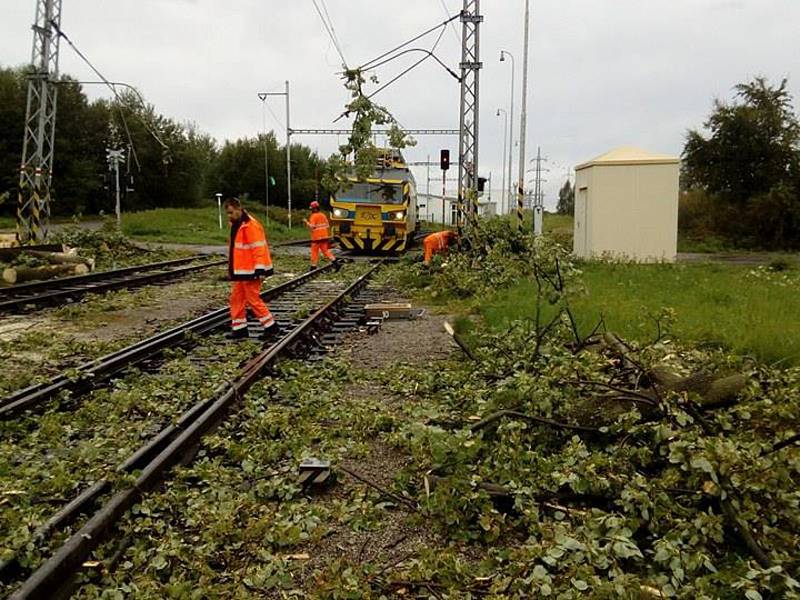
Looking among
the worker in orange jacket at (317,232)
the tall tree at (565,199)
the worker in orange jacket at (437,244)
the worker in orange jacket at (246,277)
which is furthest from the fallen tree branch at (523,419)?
the tall tree at (565,199)

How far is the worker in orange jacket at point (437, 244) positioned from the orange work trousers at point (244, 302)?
7.22 metres

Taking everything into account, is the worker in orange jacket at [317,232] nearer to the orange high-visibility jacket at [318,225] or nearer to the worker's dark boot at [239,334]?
the orange high-visibility jacket at [318,225]

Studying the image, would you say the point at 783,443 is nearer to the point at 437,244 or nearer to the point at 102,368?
the point at 102,368

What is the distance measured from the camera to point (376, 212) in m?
22.6

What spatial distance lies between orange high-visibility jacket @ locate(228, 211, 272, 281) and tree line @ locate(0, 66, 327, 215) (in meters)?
35.6

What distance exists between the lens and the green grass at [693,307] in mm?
6793

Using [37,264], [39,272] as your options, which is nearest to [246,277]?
[39,272]

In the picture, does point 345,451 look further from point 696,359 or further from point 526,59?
point 526,59

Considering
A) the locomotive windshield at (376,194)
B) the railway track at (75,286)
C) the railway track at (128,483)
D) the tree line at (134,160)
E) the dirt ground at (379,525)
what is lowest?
the dirt ground at (379,525)

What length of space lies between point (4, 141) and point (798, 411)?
5688 cm

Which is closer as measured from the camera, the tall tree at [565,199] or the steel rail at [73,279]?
the steel rail at [73,279]

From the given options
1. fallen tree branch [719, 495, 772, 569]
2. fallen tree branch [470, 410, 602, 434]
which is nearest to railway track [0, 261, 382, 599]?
fallen tree branch [470, 410, 602, 434]

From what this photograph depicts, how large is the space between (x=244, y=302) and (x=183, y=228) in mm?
31067

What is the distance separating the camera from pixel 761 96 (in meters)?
28.2
